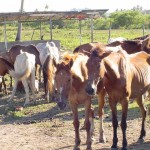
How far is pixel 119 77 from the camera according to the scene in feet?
20.6

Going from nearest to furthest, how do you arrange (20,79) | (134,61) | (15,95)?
(134,61), (20,79), (15,95)

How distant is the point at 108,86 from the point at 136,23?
139 feet

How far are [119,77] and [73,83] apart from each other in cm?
76

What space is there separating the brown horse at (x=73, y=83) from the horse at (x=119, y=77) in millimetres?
362

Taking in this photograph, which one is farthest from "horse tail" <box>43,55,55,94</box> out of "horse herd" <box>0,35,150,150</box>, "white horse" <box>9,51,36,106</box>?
"horse herd" <box>0,35,150,150</box>

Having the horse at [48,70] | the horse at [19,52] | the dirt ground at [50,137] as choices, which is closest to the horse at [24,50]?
Result: the horse at [19,52]

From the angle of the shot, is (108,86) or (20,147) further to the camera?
(20,147)

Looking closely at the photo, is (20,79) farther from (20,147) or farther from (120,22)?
(120,22)

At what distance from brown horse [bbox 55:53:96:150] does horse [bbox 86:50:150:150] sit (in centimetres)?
36

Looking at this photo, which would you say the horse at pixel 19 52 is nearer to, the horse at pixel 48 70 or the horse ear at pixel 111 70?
the horse at pixel 48 70

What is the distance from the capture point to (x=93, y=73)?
559 centimetres

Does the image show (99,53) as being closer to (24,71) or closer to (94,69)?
(94,69)

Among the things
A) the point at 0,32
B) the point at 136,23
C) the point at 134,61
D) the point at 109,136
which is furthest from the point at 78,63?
the point at 136,23

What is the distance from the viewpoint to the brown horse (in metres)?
5.79
